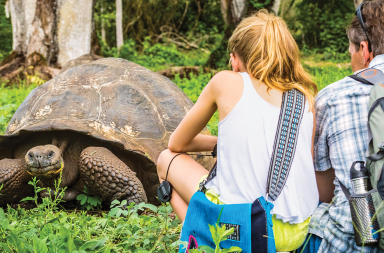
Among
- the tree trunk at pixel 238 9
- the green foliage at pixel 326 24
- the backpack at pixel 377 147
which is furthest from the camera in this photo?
the green foliage at pixel 326 24

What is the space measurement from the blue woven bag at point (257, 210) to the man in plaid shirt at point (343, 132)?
0.14m

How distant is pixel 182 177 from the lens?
1.82 m

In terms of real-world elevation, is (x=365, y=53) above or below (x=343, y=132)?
above

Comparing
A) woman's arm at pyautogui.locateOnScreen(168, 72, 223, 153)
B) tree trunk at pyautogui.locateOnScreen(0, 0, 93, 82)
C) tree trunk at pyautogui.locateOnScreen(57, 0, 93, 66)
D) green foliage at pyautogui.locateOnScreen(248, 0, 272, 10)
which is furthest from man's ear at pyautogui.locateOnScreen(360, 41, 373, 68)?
tree trunk at pyautogui.locateOnScreen(57, 0, 93, 66)

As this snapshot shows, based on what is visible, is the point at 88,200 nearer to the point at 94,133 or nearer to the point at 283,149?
the point at 94,133

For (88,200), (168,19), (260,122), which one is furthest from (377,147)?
(168,19)

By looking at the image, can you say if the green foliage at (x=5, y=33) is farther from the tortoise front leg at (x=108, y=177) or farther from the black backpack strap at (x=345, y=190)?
the black backpack strap at (x=345, y=190)

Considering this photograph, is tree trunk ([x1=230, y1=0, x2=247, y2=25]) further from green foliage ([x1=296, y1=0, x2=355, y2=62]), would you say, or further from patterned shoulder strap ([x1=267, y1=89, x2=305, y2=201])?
patterned shoulder strap ([x1=267, y1=89, x2=305, y2=201])

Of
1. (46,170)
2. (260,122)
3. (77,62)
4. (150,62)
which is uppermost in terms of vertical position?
(260,122)

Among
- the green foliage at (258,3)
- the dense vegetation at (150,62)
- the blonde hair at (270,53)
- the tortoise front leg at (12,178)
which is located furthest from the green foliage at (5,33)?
the blonde hair at (270,53)

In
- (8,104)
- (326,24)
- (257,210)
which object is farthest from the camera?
(326,24)

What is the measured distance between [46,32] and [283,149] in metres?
6.08

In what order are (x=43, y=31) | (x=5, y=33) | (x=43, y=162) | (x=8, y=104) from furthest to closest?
(x=5, y=33) → (x=43, y=31) → (x=8, y=104) → (x=43, y=162)

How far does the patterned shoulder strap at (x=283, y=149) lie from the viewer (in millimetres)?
1436
